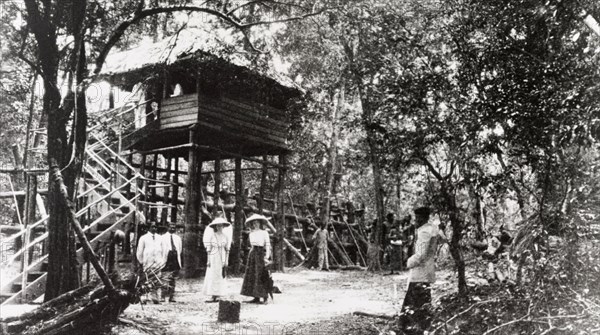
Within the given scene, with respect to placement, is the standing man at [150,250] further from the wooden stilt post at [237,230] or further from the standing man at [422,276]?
the standing man at [422,276]

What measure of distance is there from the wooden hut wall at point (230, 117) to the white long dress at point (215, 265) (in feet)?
17.4

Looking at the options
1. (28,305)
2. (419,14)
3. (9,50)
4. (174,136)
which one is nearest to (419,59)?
(419,14)

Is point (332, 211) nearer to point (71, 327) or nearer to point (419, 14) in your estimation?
point (419, 14)

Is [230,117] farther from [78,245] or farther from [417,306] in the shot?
[417,306]

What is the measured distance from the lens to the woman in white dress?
11867 mm

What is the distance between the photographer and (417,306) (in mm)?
6848

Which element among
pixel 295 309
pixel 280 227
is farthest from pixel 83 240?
pixel 280 227

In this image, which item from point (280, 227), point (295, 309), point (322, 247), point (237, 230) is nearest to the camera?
point (295, 309)

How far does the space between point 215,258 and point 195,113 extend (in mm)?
5917

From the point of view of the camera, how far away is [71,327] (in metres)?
7.05

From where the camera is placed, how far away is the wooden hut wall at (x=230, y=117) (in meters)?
16.7

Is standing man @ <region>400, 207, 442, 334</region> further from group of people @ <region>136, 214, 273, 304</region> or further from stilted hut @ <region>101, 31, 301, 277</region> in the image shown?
stilted hut @ <region>101, 31, 301, 277</region>

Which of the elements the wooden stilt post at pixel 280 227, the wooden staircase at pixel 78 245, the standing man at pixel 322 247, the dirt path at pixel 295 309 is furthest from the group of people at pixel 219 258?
the standing man at pixel 322 247

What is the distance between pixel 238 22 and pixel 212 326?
209 inches
